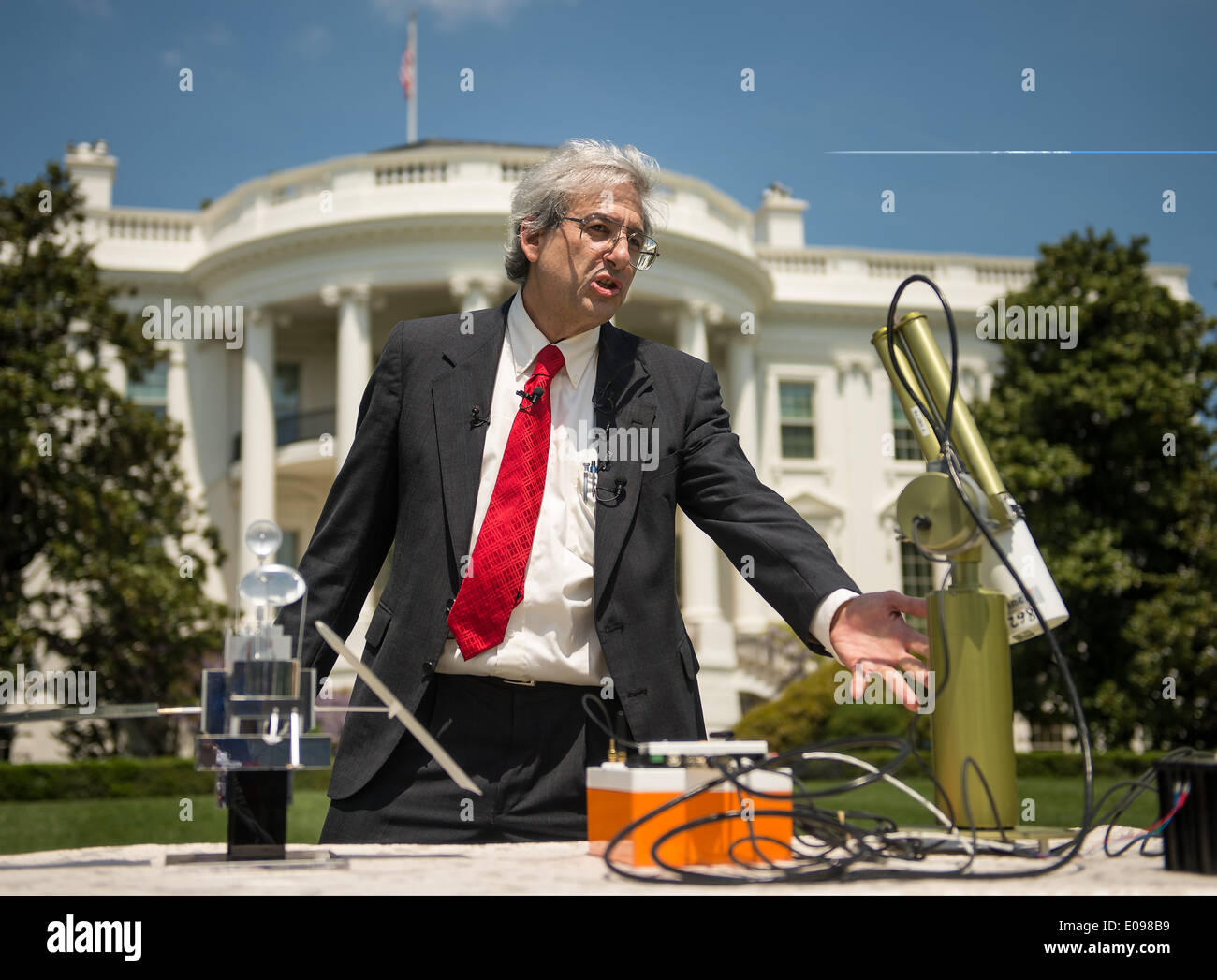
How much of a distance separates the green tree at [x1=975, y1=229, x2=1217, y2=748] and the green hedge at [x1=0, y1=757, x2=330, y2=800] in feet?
44.3

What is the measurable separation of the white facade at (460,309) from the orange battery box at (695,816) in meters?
23.6

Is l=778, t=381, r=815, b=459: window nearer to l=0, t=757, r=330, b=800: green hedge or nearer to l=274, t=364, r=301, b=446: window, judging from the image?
l=274, t=364, r=301, b=446: window

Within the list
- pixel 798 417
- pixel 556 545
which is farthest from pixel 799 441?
pixel 556 545

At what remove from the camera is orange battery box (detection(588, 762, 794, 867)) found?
1.54m

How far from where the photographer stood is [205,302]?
29125mm

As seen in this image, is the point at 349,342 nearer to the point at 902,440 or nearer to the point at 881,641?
the point at 902,440

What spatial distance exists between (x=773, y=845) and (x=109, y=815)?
13706 mm

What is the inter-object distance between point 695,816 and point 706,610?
25.5 m

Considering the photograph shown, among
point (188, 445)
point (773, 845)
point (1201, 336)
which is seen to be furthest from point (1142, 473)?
point (773, 845)

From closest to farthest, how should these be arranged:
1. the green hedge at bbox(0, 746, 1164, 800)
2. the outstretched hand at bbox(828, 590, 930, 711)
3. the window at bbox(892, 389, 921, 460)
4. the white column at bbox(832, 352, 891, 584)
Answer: the outstretched hand at bbox(828, 590, 930, 711) → the green hedge at bbox(0, 746, 1164, 800) → the white column at bbox(832, 352, 891, 584) → the window at bbox(892, 389, 921, 460)

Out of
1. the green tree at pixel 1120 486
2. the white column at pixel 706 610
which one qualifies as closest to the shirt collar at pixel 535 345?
the green tree at pixel 1120 486

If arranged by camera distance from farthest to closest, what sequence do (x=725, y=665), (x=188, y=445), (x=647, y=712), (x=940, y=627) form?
1. (x=188, y=445)
2. (x=725, y=665)
3. (x=647, y=712)
4. (x=940, y=627)

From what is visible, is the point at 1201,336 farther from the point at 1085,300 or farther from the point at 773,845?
the point at 773,845

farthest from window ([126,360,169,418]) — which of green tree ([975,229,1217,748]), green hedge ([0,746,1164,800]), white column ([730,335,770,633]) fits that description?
green tree ([975,229,1217,748])
